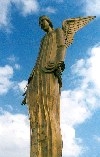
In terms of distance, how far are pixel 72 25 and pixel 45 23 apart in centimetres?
75

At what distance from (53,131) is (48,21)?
10.2ft

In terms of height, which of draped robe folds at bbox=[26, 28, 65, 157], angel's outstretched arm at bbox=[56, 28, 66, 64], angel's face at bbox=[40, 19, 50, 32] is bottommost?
draped robe folds at bbox=[26, 28, 65, 157]

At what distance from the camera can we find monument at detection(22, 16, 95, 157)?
9.89 metres

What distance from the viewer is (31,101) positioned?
1060cm

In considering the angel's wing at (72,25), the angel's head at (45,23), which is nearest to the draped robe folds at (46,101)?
the angel's head at (45,23)

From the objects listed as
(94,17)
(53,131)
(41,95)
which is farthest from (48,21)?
(53,131)

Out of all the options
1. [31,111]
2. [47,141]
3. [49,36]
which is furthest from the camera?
[49,36]

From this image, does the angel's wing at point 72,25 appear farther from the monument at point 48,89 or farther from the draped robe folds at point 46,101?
the draped robe folds at point 46,101

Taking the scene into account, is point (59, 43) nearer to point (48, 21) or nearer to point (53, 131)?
point (48, 21)

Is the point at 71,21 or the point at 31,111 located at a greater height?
the point at 71,21

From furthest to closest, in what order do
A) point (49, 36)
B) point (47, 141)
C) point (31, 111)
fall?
point (49, 36), point (31, 111), point (47, 141)

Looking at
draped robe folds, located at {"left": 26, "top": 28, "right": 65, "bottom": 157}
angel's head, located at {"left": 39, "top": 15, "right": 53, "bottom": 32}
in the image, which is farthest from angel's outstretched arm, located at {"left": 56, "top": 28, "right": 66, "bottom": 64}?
angel's head, located at {"left": 39, "top": 15, "right": 53, "bottom": 32}

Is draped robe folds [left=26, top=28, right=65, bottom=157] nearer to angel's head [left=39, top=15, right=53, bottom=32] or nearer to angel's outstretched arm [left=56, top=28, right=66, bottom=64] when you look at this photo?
angel's outstretched arm [left=56, top=28, right=66, bottom=64]

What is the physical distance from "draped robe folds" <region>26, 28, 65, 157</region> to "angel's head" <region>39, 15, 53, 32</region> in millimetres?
188
